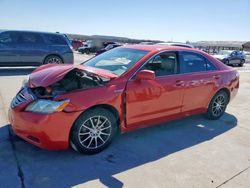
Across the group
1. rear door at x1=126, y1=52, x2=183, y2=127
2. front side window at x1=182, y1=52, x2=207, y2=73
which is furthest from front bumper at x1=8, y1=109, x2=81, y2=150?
front side window at x1=182, y1=52, x2=207, y2=73

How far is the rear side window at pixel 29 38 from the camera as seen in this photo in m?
10.8

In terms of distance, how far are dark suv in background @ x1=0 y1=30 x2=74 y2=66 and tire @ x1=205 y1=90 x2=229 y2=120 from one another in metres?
7.76

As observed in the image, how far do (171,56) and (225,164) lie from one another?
1.97m

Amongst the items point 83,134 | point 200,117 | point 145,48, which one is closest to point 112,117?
point 83,134

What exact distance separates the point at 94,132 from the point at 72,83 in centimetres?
83

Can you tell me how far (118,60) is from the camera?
4.41 metres

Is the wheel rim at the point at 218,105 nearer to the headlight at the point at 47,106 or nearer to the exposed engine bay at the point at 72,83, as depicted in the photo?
the exposed engine bay at the point at 72,83

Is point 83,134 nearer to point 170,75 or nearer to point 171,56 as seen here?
point 170,75

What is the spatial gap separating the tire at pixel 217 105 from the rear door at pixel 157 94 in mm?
1112

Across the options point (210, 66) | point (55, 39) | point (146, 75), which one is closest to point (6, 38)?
point (55, 39)

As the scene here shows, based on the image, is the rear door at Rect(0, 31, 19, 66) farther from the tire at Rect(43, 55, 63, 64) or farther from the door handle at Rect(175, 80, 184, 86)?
the door handle at Rect(175, 80, 184, 86)

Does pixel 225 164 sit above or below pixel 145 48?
below

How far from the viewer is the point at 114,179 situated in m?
3.08

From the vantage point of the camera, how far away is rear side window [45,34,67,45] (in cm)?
1132
